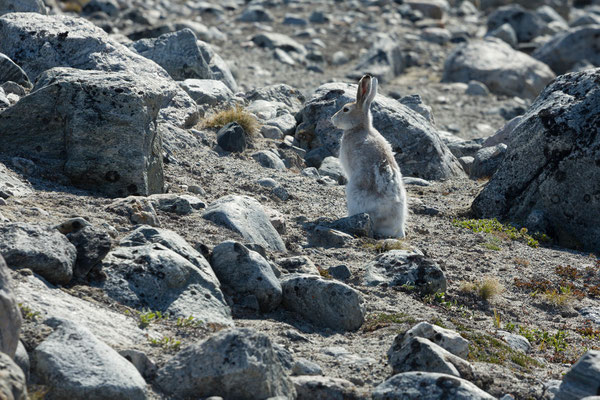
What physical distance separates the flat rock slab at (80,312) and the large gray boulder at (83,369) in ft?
1.23

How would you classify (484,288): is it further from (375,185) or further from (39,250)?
(39,250)

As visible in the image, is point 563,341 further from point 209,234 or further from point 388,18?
point 388,18

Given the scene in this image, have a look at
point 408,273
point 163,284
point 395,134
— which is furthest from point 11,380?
point 395,134

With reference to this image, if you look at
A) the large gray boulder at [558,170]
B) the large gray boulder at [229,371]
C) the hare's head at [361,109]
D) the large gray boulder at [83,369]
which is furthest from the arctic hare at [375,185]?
the large gray boulder at [83,369]

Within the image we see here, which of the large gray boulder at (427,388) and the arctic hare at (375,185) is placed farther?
the arctic hare at (375,185)

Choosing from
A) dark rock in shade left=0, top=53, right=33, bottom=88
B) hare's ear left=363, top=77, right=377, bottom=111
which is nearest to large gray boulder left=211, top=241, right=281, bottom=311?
hare's ear left=363, top=77, right=377, bottom=111

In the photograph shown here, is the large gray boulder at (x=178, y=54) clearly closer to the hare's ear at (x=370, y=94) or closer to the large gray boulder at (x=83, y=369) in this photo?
the hare's ear at (x=370, y=94)

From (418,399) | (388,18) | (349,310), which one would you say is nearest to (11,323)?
(418,399)

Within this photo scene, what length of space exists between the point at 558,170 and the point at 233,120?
5705 mm

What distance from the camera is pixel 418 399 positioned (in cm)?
616

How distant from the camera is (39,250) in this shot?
6832mm

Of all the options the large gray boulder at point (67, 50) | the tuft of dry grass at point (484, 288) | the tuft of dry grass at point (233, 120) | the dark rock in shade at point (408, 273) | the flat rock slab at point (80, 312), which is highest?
the large gray boulder at point (67, 50)

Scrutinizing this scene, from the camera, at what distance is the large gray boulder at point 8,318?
17.6 ft

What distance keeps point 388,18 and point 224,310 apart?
29.6 m
